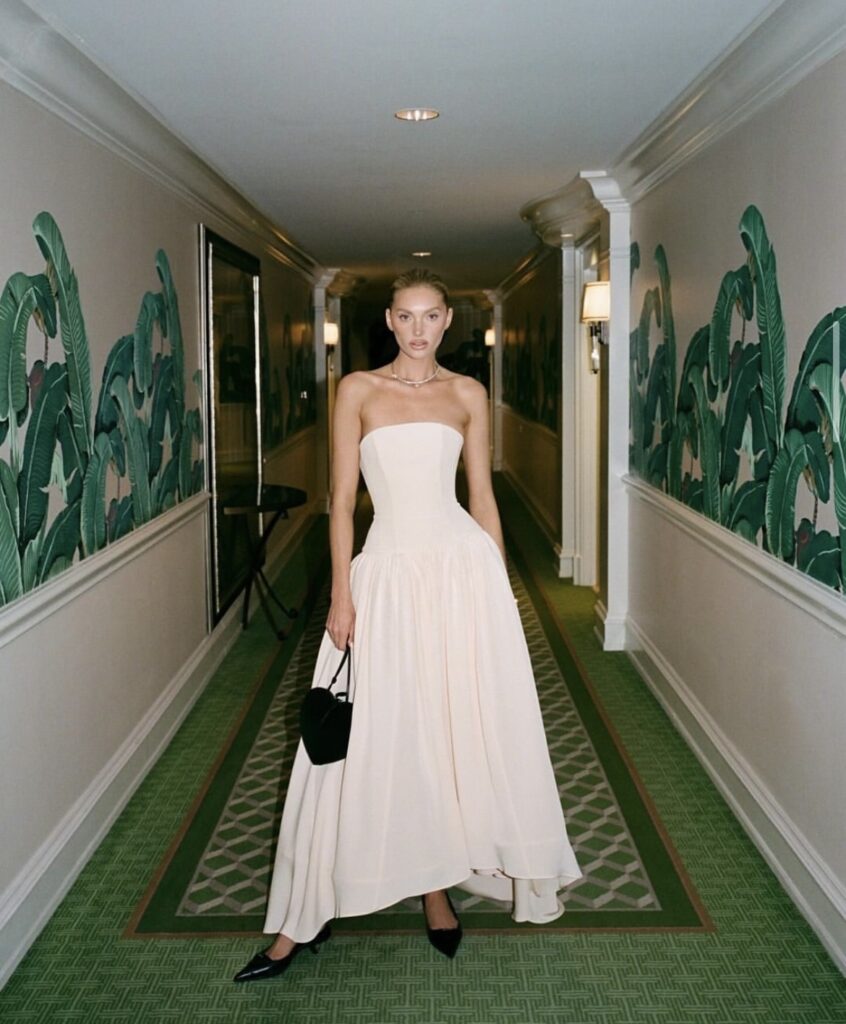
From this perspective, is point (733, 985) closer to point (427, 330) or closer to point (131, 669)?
point (427, 330)

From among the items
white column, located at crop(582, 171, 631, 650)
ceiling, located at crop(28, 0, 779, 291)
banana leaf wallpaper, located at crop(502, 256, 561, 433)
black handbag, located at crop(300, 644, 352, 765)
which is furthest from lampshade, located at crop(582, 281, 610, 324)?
black handbag, located at crop(300, 644, 352, 765)

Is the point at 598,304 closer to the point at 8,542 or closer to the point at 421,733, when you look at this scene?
the point at 421,733

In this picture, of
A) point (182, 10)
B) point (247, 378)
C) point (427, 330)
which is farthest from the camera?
point (247, 378)

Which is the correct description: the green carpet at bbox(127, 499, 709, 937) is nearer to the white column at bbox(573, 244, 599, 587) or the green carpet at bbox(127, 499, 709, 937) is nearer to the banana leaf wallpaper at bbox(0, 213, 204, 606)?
the banana leaf wallpaper at bbox(0, 213, 204, 606)

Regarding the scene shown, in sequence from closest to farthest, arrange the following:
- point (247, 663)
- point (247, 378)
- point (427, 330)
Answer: point (427, 330) < point (247, 663) < point (247, 378)

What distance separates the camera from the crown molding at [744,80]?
266 cm

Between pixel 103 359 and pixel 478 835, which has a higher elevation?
pixel 103 359

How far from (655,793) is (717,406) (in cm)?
141

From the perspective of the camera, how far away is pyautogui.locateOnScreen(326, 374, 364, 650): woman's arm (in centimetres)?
260

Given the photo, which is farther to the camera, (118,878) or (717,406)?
(717,406)

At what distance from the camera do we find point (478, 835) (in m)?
2.72

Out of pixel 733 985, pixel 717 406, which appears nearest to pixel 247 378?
pixel 717 406

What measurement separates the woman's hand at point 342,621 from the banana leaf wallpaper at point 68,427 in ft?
2.81

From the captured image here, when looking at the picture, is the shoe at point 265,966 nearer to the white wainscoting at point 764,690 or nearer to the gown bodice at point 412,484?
the gown bodice at point 412,484
